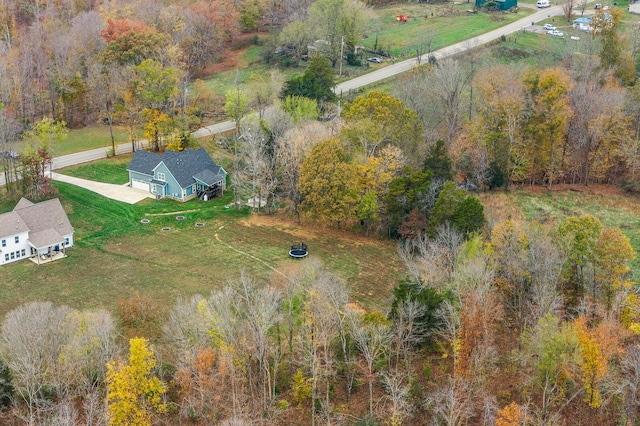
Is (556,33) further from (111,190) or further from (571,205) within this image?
(111,190)

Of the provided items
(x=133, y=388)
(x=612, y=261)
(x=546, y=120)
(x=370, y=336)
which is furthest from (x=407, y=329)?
(x=546, y=120)

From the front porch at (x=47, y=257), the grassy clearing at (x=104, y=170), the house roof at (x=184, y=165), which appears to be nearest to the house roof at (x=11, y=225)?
the front porch at (x=47, y=257)

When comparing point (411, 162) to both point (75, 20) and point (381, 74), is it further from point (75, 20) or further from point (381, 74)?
point (75, 20)

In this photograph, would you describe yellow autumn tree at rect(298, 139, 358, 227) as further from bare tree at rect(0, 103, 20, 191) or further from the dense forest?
bare tree at rect(0, 103, 20, 191)

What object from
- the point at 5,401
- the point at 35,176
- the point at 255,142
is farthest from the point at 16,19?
the point at 5,401

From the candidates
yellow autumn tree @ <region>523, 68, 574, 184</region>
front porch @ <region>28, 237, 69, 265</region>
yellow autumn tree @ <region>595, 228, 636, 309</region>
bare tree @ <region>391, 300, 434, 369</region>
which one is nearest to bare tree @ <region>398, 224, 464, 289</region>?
bare tree @ <region>391, 300, 434, 369</region>
